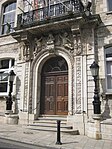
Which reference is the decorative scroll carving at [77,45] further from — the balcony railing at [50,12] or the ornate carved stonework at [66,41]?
the balcony railing at [50,12]

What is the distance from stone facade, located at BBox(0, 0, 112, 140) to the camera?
9.80 m

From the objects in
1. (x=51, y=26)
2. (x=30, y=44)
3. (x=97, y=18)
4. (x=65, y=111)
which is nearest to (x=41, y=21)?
(x=51, y=26)

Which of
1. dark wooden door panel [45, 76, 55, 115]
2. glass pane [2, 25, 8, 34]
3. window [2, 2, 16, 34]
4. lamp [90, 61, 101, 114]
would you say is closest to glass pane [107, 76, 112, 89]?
lamp [90, 61, 101, 114]

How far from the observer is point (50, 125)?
9.98 m

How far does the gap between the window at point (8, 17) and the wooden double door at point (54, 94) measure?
15.2ft

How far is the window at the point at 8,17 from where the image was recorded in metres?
14.0

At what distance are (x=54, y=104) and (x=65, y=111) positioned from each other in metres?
0.75

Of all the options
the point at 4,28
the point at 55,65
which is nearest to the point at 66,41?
the point at 55,65

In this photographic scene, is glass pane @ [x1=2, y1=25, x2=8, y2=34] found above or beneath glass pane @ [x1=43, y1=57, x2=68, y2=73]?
above

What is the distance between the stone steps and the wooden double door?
489 mm

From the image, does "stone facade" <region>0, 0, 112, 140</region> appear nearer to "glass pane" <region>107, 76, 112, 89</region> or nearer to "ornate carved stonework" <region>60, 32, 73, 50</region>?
"ornate carved stonework" <region>60, 32, 73, 50</region>

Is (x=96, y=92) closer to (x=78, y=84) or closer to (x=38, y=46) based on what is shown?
(x=78, y=84)

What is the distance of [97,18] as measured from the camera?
33.6 ft

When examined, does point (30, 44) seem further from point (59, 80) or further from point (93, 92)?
point (93, 92)
